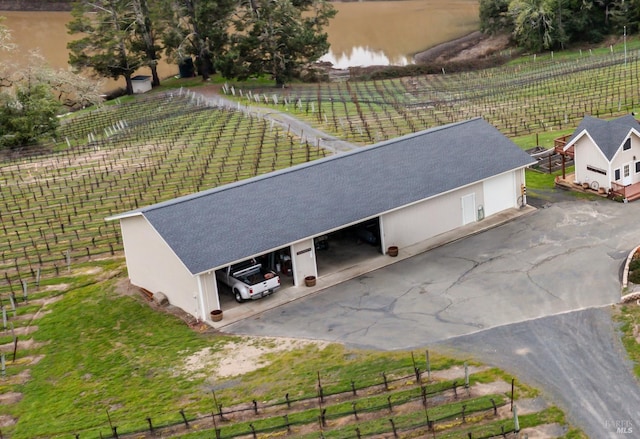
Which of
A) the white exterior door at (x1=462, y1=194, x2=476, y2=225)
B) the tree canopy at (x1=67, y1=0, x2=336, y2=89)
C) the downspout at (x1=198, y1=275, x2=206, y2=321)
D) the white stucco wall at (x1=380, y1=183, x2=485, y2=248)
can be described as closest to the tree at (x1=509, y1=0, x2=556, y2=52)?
the tree canopy at (x1=67, y1=0, x2=336, y2=89)

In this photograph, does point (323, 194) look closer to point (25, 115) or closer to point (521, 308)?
point (521, 308)

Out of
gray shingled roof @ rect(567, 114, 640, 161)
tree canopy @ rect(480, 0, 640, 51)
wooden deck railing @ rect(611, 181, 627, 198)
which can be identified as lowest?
wooden deck railing @ rect(611, 181, 627, 198)

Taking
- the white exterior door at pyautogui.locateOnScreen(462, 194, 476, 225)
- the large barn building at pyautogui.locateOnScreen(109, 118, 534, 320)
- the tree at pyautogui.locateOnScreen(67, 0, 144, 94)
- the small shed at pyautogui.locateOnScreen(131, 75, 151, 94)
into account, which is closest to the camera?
the large barn building at pyautogui.locateOnScreen(109, 118, 534, 320)

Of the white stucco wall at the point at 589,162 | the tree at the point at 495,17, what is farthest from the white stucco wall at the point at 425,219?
the tree at the point at 495,17

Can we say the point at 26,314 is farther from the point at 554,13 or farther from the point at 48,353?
the point at 554,13

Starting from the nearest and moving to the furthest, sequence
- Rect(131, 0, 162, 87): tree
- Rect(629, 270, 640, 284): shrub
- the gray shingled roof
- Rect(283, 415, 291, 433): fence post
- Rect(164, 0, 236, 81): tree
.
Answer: Rect(283, 415, 291, 433): fence post < Rect(629, 270, 640, 284): shrub < the gray shingled roof < Rect(164, 0, 236, 81): tree < Rect(131, 0, 162, 87): tree

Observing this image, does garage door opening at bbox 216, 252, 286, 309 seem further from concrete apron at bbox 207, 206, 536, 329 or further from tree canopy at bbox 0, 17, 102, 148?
tree canopy at bbox 0, 17, 102, 148

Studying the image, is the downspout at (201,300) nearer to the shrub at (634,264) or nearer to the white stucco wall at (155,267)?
the white stucco wall at (155,267)
